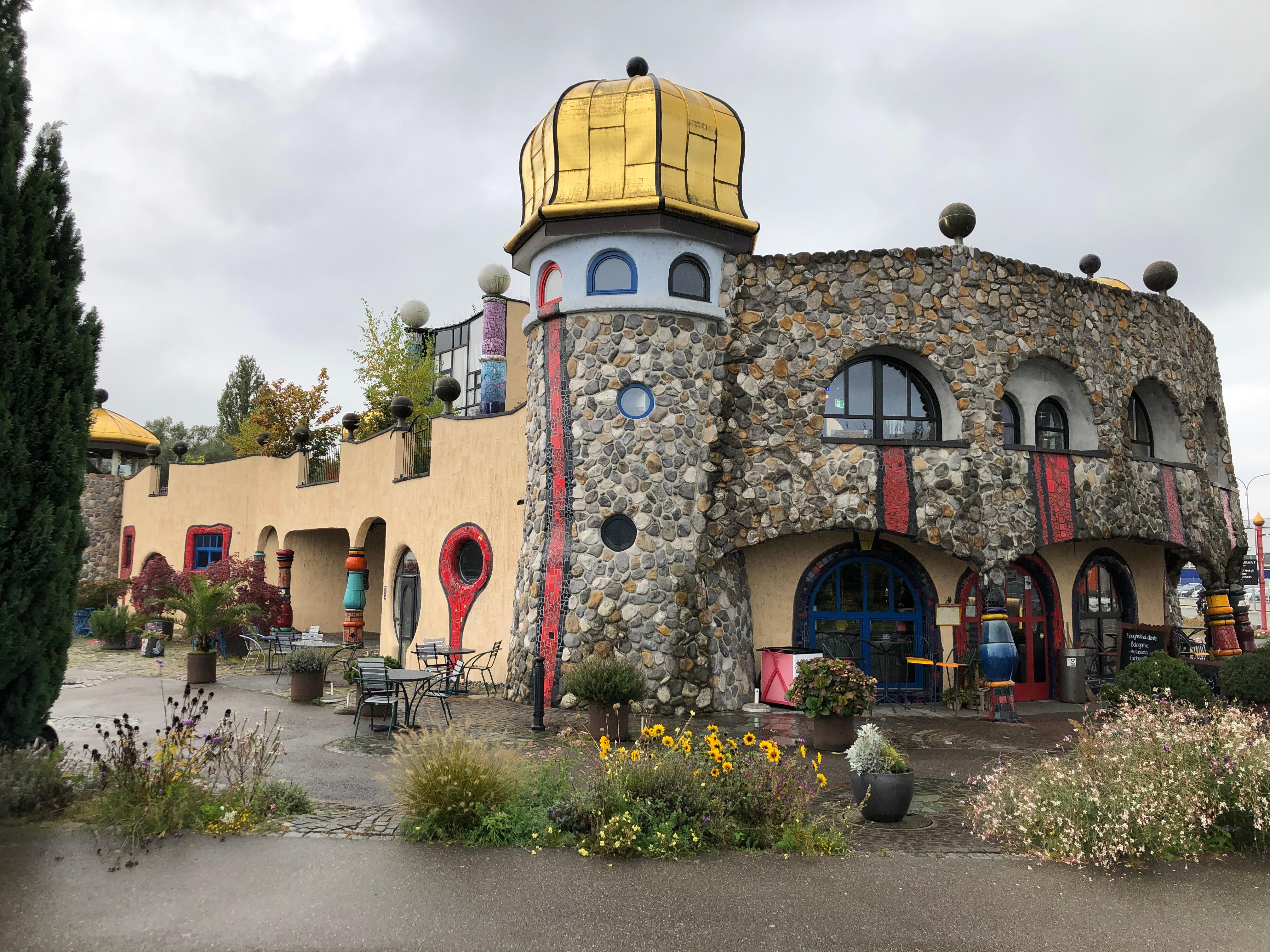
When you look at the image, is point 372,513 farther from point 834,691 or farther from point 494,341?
point 834,691

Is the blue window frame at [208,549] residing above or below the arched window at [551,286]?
below

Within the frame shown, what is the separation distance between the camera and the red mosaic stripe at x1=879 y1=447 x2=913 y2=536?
1338 cm

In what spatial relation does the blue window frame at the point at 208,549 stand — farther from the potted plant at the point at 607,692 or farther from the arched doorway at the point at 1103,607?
the arched doorway at the point at 1103,607

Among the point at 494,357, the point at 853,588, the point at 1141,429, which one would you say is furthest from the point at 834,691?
the point at 494,357

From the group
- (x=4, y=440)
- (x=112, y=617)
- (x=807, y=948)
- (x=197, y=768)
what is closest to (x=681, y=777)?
(x=807, y=948)

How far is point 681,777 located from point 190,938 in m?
3.37

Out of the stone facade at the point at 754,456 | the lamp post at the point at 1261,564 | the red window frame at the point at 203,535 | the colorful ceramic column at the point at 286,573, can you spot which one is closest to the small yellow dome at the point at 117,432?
the red window frame at the point at 203,535

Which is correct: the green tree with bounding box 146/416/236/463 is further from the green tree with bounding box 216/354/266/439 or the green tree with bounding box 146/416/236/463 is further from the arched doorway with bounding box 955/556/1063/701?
the arched doorway with bounding box 955/556/1063/701

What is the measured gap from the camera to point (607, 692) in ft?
34.1

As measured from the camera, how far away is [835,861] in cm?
614

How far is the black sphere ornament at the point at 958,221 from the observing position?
13.8 meters

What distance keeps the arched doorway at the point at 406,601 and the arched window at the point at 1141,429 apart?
14.3 meters

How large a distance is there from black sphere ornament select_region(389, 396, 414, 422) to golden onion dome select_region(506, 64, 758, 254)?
20.7ft

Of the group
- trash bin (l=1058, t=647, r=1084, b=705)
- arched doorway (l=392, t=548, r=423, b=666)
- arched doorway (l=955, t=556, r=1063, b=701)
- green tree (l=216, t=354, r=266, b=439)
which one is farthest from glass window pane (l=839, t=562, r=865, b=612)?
green tree (l=216, t=354, r=266, b=439)
